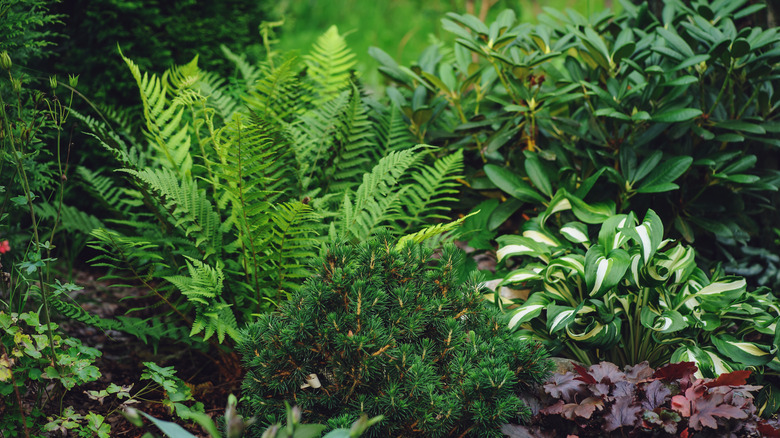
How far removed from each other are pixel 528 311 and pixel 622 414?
1.75ft

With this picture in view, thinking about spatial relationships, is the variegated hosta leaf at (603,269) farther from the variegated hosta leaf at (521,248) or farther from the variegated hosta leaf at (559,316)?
the variegated hosta leaf at (521,248)

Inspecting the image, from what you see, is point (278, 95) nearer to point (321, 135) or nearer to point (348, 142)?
point (321, 135)

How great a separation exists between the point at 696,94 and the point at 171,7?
9.70 ft

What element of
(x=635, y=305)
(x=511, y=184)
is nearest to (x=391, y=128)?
(x=511, y=184)

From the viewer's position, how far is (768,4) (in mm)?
3113

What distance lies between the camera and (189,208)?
2281 mm

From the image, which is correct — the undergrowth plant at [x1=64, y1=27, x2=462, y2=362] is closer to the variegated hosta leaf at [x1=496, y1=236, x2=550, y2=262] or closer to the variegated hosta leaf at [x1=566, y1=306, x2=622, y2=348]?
the variegated hosta leaf at [x1=496, y1=236, x2=550, y2=262]

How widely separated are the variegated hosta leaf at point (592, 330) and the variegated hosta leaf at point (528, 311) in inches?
5.1

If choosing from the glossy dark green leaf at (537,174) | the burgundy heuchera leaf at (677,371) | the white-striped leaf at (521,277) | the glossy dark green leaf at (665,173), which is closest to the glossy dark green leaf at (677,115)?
the glossy dark green leaf at (665,173)

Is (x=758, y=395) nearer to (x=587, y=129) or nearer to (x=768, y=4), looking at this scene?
(x=587, y=129)

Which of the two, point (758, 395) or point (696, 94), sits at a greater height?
point (696, 94)

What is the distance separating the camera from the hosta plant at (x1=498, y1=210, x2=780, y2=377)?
2025 millimetres

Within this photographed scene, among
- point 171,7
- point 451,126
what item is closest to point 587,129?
point 451,126

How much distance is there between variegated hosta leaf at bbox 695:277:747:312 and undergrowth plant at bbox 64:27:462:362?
1114 millimetres
